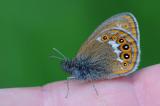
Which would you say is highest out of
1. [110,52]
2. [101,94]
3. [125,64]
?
[110,52]

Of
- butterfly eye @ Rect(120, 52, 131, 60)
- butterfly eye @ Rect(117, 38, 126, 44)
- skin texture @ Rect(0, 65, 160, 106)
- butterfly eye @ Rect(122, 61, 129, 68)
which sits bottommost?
skin texture @ Rect(0, 65, 160, 106)

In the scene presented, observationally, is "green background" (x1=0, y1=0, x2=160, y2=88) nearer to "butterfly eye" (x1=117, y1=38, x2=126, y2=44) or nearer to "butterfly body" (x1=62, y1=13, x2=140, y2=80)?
"butterfly body" (x1=62, y1=13, x2=140, y2=80)

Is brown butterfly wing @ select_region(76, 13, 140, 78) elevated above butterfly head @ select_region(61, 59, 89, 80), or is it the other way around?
brown butterfly wing @ select_region(76, 13, 140, 78)

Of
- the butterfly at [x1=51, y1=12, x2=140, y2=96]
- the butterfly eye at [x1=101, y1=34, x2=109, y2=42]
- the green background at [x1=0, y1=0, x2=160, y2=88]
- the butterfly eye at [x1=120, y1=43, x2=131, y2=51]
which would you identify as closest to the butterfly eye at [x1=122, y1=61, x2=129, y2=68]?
the butterfly at [x1=51, y1=12, x2=140, y2=96]

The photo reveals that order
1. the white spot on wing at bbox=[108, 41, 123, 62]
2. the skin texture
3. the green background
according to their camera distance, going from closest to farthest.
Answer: the skin texture, the white spot on wing at bbox=[108, 41, 123, 62], the green background

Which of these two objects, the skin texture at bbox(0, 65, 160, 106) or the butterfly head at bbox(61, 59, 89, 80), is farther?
the butterfly head at bbox(61, 59, 89, 80)

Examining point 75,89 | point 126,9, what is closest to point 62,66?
point 75,89

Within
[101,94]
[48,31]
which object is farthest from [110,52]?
[48,31]

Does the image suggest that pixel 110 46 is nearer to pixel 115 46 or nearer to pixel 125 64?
pixel 115 46
